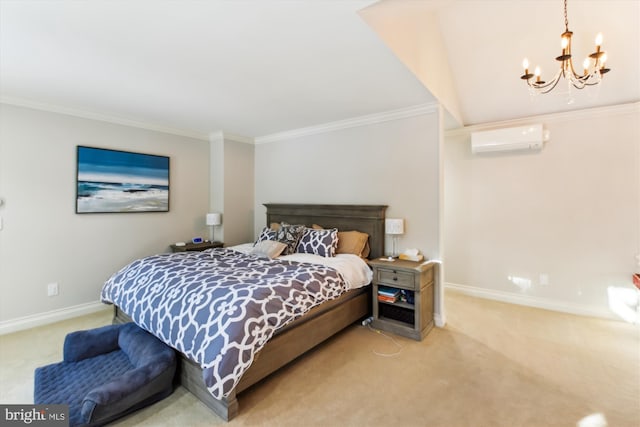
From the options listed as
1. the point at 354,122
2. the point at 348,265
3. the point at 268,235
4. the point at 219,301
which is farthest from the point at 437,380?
the point at 354,122

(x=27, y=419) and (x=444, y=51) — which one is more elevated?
(x=444, y=51)

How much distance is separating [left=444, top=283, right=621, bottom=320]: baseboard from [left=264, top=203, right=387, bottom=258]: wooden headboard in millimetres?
1651

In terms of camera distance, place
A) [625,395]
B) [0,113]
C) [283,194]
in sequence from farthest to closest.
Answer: [283,194]
[0,113]
[625,395]

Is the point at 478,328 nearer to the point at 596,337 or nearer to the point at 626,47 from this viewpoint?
the point at 596,337

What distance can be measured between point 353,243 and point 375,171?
95 cm

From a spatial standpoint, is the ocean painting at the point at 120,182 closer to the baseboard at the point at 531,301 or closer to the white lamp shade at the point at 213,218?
the white lamp shade at the point at 213,218

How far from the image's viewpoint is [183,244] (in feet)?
13.8

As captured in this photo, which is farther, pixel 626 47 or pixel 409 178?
pixel 409 178

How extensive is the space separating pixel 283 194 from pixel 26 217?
9.76 ft

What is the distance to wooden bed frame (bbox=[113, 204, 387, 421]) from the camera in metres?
1.96

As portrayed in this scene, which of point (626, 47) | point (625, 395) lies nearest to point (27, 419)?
point (625, 395)

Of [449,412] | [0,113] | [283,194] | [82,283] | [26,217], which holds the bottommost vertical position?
[449,412]

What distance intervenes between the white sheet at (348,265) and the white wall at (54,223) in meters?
2.23

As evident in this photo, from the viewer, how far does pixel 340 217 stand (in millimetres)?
3869
